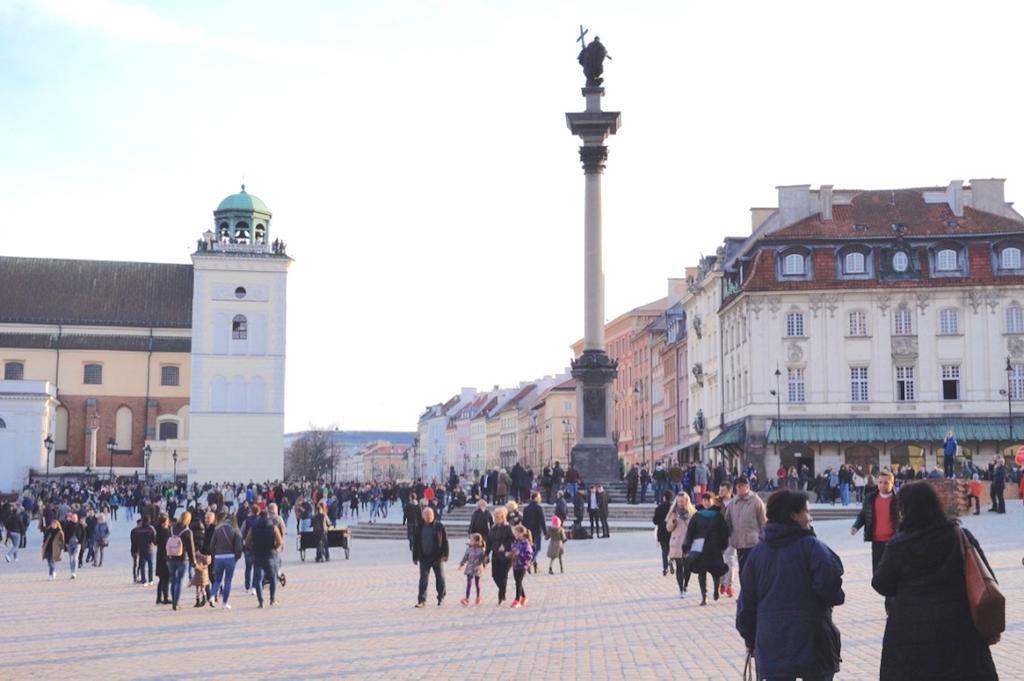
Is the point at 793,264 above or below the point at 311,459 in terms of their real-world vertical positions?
above

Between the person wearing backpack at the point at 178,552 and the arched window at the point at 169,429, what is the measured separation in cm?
7469

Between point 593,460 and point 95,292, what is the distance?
65.3 metres

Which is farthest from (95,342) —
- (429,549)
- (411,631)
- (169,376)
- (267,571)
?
(411,631)

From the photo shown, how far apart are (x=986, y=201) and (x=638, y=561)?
41.6 meters

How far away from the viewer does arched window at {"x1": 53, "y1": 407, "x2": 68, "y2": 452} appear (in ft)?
304

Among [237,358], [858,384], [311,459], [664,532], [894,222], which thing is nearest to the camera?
[664,532]

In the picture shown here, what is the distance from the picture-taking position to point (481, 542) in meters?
20.2

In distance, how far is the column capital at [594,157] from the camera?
143 feet

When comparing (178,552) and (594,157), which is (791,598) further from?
(594,157)

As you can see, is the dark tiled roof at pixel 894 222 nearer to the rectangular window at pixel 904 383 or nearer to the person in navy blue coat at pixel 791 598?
the rectangular window at pixel 904 383

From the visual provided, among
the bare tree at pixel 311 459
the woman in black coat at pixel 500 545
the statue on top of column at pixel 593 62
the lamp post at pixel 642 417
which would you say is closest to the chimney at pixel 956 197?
the statue on top of column at pixel 593 62

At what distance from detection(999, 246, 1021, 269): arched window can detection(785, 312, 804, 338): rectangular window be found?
8675 millimetres

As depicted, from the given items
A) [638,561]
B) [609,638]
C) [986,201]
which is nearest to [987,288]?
[986,201]

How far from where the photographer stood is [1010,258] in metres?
60.1
